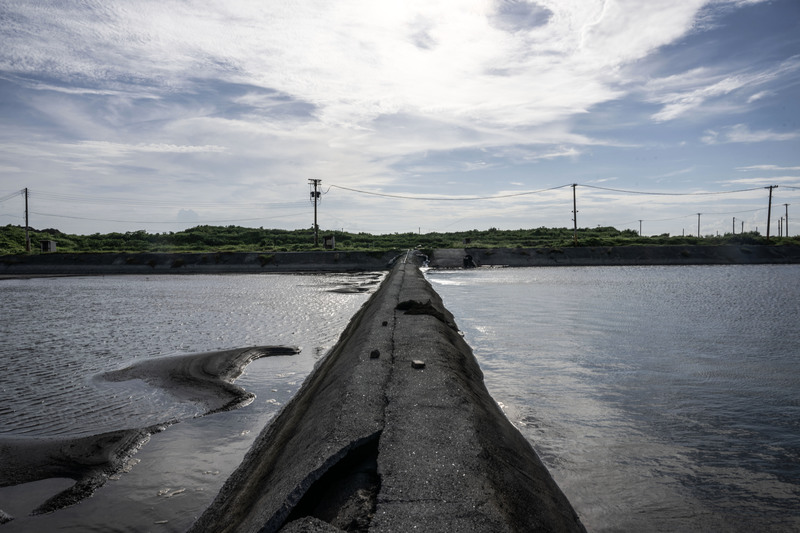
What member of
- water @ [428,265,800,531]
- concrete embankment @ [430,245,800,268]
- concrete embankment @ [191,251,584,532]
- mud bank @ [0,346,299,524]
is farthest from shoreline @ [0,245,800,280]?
concrete embankment @ [191,251,584,532]

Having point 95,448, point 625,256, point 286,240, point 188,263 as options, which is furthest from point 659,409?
point 286,240

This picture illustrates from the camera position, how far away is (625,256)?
54.8 metres

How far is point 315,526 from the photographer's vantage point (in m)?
3.03

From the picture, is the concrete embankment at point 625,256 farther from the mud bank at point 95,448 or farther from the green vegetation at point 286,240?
the mud bank at point 95,448

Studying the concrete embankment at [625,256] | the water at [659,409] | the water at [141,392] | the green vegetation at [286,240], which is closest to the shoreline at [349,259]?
the concrete embankment at [625,256]

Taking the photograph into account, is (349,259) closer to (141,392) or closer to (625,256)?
(625,256)

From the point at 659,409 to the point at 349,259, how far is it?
46.6 metres

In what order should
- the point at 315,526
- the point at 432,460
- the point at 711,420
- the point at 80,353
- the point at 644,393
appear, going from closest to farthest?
the point at 315,526
the point at 432,460
the point at 711,420
the point at 644,393
the point at 80,353

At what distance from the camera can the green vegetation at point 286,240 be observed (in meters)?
67.1

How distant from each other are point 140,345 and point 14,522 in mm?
8619

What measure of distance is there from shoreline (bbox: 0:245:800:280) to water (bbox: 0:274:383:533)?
3101 cm

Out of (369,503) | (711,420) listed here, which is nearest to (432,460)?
(369,503)

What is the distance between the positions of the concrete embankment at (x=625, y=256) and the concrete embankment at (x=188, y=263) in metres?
8.62

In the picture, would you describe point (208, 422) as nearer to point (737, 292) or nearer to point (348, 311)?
point (348, 311)
